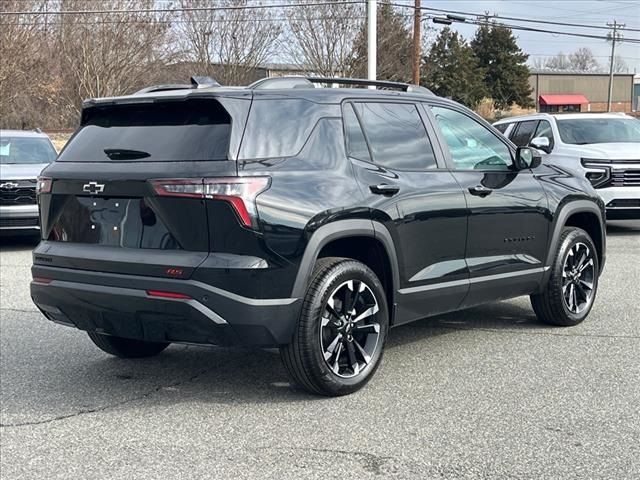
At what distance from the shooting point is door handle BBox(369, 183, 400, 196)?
192 inches

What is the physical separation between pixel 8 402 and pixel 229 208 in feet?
6.53

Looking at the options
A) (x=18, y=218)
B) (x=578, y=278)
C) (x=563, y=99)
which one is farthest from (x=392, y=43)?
(x=563, y=99)

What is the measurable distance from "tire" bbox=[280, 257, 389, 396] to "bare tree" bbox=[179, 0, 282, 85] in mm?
36090

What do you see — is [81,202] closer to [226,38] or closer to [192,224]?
[192,224]

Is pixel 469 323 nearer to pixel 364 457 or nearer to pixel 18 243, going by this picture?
pixel 364 457

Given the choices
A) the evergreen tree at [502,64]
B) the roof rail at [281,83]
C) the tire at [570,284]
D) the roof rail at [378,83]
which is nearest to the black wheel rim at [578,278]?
the tire at [570,284]

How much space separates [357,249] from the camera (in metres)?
5.02

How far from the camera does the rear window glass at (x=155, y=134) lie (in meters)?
4.42

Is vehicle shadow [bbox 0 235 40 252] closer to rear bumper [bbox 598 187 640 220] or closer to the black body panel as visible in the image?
the black body panel

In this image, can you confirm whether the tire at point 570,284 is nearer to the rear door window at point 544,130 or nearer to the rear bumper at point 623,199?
the rear bumper at point 623,199

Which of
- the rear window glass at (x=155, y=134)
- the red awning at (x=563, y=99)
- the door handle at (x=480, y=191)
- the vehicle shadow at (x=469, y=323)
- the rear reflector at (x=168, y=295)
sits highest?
the red awning at (x=563, y=99)

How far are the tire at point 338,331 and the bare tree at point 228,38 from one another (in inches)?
1421

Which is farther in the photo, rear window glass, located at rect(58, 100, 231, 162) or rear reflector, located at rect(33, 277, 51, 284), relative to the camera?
rear reflector, located at rect(33, 277, 51, 284)

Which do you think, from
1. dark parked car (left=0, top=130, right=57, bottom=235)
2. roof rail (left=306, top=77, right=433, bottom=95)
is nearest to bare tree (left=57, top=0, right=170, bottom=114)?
dark parked car (left=0, top=130, right=57, bottom=235)
